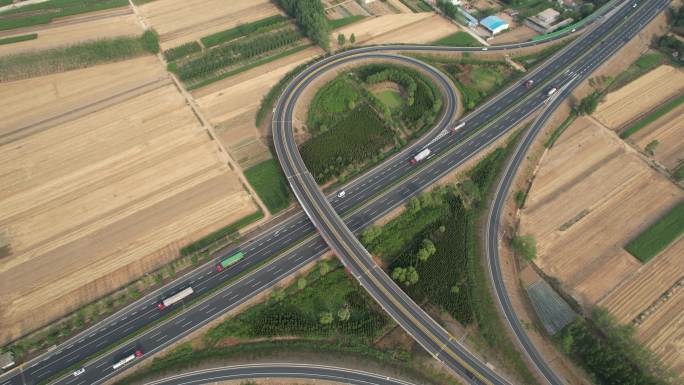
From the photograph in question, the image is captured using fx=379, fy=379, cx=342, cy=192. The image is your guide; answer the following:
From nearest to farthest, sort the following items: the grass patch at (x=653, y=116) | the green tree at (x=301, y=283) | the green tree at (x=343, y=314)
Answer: the green tree at (x=343, y=314) → the green tree at (x=301, y=283) → the grass patch at (x=653, y=116)

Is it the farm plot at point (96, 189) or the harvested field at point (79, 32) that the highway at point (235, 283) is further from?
the harvested field at point (79, 32)

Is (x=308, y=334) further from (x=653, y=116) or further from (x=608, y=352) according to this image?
(x=653, y=116)

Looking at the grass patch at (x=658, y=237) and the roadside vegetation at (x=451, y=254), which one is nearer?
the roadside vegetation at (x=451, y=254)

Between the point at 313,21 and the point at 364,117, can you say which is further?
the point at 313,21

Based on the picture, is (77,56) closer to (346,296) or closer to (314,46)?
(314,46)

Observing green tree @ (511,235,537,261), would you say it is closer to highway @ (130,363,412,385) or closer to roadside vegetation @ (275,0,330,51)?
highway @ (130,363,412,385)

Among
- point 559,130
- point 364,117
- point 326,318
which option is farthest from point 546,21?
point 326,318

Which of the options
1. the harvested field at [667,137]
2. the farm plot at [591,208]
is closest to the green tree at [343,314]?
the farm plot at [591,208]
